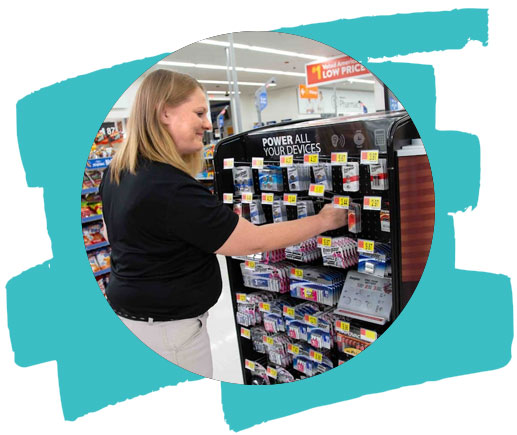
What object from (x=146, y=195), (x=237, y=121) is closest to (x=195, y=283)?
(x=146, y=195)

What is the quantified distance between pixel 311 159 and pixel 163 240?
2.62ft

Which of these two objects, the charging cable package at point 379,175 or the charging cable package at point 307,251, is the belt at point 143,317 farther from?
the charging cable package at point 379,175

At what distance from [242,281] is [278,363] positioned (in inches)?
20.0

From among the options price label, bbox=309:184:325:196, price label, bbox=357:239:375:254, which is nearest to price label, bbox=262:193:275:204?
price label, bbox=309:184:325:196

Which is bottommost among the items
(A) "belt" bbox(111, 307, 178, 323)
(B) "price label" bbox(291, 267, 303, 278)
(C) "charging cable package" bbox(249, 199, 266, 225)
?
(B) "price label" bbox(291, 267, 303, 278)

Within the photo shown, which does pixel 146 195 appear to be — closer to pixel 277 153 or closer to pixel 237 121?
pixel 277 153

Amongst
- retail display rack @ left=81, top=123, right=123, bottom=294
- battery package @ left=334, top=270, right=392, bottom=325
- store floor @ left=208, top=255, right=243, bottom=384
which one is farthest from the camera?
retail display rack @ left=81, top=123, right=123, bottom=294

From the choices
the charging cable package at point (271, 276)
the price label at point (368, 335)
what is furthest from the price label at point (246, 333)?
the price label at point (368, 335)

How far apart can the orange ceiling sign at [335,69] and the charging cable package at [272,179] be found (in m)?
0.53

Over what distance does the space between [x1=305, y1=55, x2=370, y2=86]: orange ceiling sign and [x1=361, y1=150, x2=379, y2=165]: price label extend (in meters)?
0.32

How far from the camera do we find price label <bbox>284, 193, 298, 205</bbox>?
73.2 inches

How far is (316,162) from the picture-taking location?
1.77m

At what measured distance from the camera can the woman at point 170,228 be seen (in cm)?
124

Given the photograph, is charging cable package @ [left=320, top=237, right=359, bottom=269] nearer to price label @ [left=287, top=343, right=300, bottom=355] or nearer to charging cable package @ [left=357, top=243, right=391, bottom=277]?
charging cable package @ [left=357, top=243, right=391, bottom=277]
